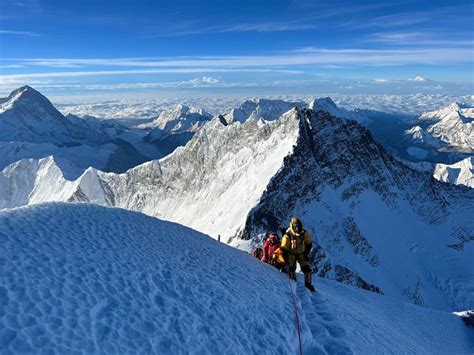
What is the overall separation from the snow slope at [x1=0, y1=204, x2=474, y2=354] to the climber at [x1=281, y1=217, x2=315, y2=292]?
1.02 metres

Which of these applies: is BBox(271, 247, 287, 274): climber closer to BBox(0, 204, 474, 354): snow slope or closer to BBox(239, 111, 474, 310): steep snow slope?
BBox(0, 204, 474, 354): snow slope

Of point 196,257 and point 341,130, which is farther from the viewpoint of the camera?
point 341,130

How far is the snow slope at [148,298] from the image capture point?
9031 mm

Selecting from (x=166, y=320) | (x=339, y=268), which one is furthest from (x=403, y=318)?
(x=339, y=268)

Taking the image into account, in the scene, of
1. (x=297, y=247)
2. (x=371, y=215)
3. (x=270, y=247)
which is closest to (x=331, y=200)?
(x=371, y=215)

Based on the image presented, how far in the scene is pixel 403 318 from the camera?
843 inches

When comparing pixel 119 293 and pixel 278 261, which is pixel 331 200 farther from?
pixel 119 293

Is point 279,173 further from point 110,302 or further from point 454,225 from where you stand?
point 110,302

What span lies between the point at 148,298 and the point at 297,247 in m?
8.24

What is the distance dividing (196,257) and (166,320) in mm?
6025

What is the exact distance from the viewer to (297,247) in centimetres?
1767

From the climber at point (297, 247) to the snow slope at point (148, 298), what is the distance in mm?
1019

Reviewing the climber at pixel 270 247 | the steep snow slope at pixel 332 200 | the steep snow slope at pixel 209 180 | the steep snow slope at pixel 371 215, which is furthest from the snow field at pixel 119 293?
the steep snow slope at pixel 209 180

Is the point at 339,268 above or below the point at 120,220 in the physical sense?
below
